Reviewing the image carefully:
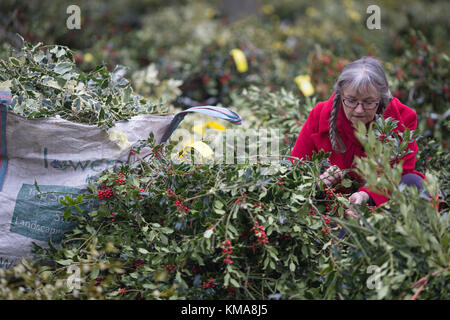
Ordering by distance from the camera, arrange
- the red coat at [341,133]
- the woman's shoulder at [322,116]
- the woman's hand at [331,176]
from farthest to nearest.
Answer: the woman's shoulder at [322,116]
the red coat at [341,133]
the woman's hand at [331,176]

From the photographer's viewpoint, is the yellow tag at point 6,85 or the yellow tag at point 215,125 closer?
the yellow tag at point 6,85

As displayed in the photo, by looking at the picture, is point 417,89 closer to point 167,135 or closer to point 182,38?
point 167,135

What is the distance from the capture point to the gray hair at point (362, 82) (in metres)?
2.05

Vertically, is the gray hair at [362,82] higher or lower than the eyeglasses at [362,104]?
higher

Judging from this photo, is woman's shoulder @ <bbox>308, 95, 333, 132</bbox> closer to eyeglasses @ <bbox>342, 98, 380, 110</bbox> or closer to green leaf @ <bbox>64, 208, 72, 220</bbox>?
eyeglasses @ <bbox>342, 98, 380, 110</bbox>

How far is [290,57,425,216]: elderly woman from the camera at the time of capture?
80.8 inches

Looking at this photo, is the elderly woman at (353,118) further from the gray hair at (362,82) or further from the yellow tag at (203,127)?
the yellow tag at (203,127)

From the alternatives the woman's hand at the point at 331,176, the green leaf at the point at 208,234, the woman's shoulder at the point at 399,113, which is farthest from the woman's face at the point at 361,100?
the green leaf at the point at 208,234

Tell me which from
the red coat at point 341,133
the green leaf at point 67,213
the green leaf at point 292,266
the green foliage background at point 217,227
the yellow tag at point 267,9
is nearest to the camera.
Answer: the green foliage background at point 217,227

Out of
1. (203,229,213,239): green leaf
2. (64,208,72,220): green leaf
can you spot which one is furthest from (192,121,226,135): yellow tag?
(203,229,213,239): green leaf

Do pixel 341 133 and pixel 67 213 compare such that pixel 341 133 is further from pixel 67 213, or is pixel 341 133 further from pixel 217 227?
pixel 67 213

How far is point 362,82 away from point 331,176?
46 cm

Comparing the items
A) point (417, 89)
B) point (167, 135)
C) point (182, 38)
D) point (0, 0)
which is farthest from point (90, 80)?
point (182, 38)

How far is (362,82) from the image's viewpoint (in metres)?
2.04
